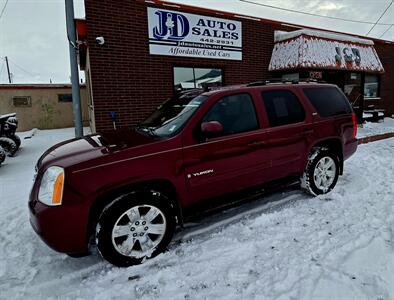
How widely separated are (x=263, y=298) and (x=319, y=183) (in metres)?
2.71

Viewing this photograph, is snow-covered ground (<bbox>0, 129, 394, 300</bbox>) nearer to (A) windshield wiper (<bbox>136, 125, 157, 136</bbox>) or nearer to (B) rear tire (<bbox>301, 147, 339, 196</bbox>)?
(B) rear tire (<bbox>301, 147, 339, 196</bbox>)

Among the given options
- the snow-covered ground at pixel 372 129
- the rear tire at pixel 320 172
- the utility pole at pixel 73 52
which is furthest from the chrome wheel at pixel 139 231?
the snow-covered ground at pixel 372 129

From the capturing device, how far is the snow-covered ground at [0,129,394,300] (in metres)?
2.47

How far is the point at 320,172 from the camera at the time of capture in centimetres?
450

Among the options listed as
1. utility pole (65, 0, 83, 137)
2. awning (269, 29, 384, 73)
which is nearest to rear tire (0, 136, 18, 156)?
utility pole (65, 0, 83, 137)

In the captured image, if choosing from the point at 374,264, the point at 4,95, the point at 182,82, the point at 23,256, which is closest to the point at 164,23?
the point at 182,82

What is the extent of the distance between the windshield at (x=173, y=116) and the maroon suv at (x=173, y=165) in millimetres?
19

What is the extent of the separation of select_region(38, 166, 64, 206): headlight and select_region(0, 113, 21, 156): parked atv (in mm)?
6959

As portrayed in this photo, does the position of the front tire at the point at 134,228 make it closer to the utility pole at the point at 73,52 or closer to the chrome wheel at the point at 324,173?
the chrome wheel at the point at 324,173

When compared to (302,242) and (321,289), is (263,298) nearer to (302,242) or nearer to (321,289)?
(321,289)

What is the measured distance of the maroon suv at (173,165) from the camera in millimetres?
2627

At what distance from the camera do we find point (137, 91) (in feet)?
26.0

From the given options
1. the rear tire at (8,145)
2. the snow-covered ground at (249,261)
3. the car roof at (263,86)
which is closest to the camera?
the snow-covered ground at (249,261)

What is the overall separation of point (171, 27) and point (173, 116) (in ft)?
18.0
